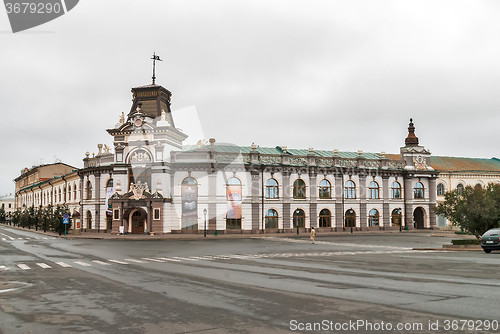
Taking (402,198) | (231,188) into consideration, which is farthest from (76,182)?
(402,198)

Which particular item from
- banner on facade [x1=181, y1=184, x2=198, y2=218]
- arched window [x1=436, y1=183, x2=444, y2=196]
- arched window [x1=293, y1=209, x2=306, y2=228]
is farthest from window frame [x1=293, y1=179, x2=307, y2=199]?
arched window [x1=436, y1=183, x2=444, y2=196]

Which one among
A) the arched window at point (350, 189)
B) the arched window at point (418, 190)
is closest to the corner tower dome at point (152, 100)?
the arched window at point (350, 189)

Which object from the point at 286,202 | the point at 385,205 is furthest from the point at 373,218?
the point at 286,202

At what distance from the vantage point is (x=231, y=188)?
53.0 m

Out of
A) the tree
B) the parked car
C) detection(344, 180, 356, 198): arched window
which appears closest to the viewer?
the parked car

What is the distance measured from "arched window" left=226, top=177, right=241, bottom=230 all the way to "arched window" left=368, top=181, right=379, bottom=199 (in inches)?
780

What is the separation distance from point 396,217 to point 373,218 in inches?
161

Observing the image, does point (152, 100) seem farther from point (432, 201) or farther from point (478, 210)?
point (432, 201)

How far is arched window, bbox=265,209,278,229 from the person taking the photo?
5453 centimetres

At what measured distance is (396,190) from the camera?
62.5 meters

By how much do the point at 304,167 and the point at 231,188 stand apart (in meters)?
10.6

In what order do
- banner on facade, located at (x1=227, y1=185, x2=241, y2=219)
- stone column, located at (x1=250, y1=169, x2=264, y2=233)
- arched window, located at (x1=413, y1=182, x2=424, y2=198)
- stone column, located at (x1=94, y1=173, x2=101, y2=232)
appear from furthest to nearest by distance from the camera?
arched window, located at (x1=413, y1=182, x2=424, y2=198) < stone column, located at (x1=94, y1=173, x2=101, y2=232) < stone column, located at (x1=250, y1=169, x2=264, y2=233) < banner on facade, located at (x1=227, y1=185, x2=241, y2=219)

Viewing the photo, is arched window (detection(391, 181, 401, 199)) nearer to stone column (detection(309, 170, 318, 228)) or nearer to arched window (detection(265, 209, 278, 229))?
stone column (detection(309, 170, 318, 228))

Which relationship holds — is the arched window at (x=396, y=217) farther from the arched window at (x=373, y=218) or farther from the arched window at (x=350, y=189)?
the arched window at (x=350, y=189)
